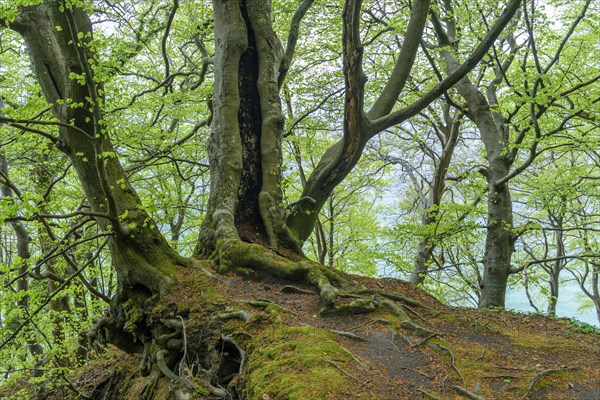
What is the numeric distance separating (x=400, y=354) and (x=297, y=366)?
0.97 meters

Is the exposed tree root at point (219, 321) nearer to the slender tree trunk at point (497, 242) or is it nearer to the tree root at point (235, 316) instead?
the tree root at point (235, 316)

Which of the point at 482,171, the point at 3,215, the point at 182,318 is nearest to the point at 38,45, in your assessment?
the point at 3,215

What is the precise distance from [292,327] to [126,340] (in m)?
2.56

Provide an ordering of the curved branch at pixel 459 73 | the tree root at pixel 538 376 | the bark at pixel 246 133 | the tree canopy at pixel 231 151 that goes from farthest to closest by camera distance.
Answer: the bark at pixel 246 133, the curved branch at pixel 459 73, the tree canopy at pixel 231 151, the tree root at pixel 538 376

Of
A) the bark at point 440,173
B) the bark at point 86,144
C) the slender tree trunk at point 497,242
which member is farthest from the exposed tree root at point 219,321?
the bark at point 440,173

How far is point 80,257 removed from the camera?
42.0 feet

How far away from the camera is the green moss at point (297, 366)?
2.81 meters

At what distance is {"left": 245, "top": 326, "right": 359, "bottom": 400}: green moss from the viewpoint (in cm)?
281

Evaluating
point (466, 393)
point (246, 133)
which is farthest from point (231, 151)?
point (466, 393)

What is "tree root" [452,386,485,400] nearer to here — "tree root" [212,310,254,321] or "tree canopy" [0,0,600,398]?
"tree canopy" [0,0,600,398]

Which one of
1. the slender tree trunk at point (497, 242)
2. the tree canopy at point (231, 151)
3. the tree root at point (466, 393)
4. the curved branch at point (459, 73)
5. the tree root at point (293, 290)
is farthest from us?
the slender tree trunk at point (497, 242)

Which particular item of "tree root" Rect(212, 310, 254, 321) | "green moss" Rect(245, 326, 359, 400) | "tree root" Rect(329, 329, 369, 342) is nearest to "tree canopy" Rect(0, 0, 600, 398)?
"tree root" Rect(212, 310, 254, 321)

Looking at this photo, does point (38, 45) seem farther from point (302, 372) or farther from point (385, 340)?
point (385, 340)

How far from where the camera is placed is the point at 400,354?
3533 mm
